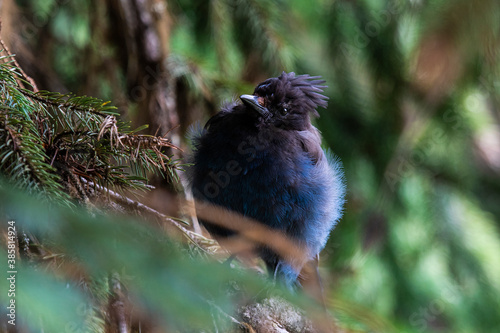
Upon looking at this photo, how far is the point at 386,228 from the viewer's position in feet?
10.3

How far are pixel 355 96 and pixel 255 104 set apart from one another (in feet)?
2.25

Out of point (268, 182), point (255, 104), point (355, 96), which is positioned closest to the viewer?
point (268, 182)

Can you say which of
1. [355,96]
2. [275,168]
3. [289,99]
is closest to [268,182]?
[275,168]

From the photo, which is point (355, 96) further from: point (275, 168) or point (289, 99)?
point (275, 168)

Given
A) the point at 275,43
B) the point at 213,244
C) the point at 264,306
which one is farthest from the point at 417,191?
the point at 264,306

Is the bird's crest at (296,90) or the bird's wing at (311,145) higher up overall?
the bird's crest at (296,90)

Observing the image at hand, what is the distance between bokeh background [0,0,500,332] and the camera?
287cm

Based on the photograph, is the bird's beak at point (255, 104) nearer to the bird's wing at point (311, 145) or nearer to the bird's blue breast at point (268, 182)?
the bird's blue breast at point (268, 182)

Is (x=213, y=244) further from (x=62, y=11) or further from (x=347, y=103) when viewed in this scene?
(x=62, y=11)

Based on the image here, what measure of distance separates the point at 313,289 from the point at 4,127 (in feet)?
6.68

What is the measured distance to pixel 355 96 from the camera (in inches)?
122

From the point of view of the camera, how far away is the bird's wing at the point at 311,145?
2.79 metres

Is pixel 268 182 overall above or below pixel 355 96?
below

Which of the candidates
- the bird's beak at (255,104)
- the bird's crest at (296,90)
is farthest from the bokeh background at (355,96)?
the bird's beak at (255,104)
